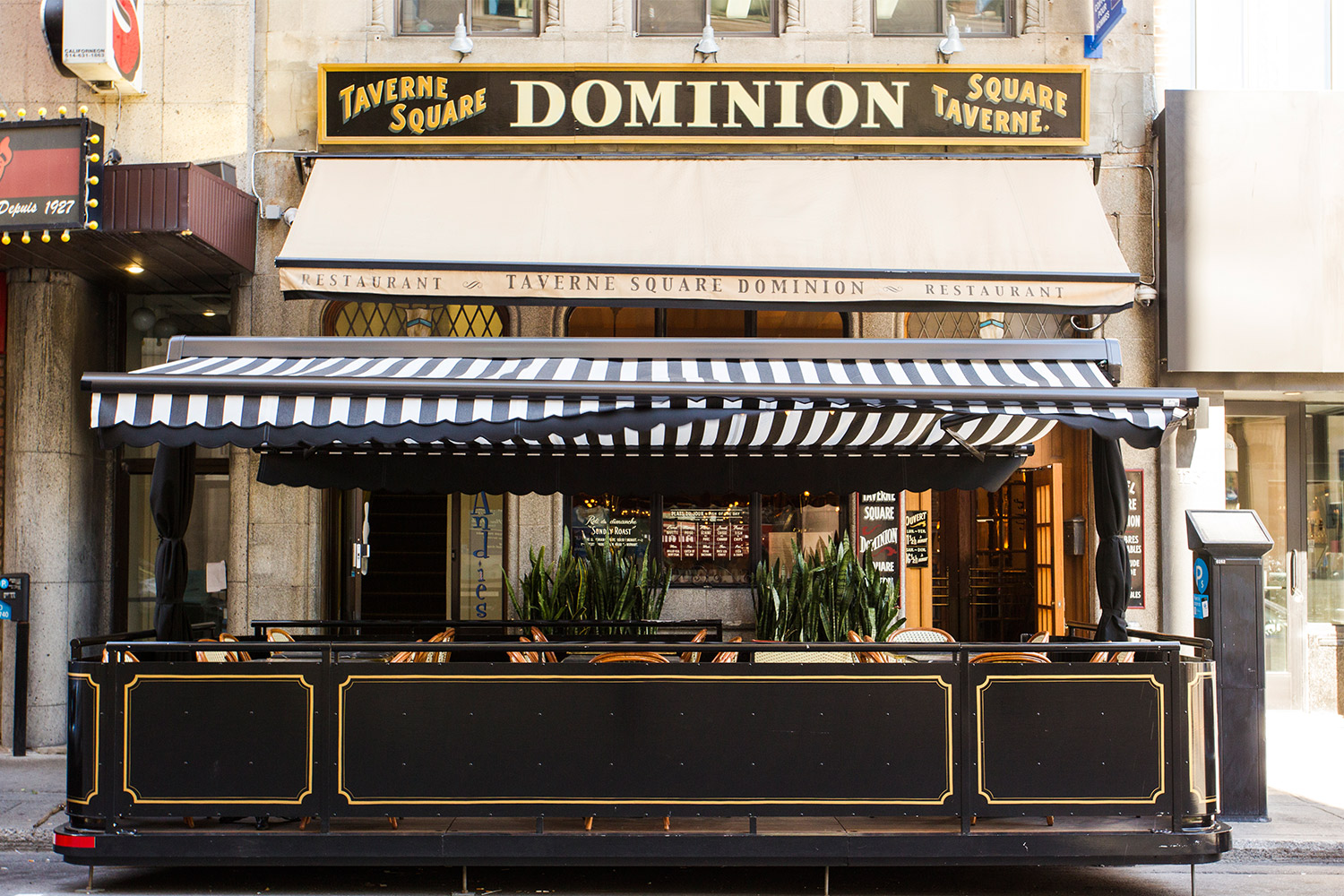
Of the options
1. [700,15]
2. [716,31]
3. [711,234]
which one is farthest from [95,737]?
[700,15]

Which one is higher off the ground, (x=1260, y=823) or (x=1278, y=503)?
(x=1278, y=503)

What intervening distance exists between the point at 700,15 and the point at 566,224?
3082 mm

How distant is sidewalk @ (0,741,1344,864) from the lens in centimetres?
700

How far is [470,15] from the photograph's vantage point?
11.3 meters

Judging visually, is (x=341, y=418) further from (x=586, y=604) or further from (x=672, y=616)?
(x=672, y=616)

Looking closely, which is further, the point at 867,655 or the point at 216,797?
the point at 867,655

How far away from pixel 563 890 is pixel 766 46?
8.58m

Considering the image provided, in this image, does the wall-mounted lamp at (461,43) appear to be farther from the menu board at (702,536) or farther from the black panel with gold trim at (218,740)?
the black panel with gold trim at (218,740)

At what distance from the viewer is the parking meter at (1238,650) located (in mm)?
7453

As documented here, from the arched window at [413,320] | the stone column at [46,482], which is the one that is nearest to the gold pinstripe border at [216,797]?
the stone column at [46,482]

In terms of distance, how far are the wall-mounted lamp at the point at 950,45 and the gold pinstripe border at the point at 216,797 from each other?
28.9 feet

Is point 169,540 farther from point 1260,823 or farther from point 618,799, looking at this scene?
point 1260,823

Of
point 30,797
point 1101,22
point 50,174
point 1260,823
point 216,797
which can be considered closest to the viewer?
point 216,797

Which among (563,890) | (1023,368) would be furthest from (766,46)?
(563,890)
